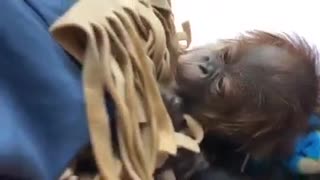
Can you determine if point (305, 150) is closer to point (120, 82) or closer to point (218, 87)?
point (218, 87)

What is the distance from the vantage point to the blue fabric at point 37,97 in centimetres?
42

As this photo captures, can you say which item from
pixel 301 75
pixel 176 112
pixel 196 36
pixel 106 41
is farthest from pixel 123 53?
pixel 196 36

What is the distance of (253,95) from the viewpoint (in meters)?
0.71

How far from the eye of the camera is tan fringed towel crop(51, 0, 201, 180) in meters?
0.46

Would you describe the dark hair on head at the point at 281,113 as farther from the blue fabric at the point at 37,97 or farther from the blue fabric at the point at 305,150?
the blue fabric at the point at 37,97

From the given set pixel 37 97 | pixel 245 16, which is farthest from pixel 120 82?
pixel 245 16

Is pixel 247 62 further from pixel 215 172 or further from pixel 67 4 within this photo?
pixel 67 4

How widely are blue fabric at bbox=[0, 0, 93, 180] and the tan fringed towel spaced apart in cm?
1

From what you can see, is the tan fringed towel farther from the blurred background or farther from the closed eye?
the blurred background

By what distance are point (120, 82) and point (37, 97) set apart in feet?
0.22

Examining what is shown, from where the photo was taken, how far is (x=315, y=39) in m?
1.11

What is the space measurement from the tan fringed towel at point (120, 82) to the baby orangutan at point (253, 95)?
6.3 inches

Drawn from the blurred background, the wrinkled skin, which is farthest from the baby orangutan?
the blurred background

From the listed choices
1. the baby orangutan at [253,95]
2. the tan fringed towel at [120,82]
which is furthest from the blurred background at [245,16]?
the tan fringed towel at [120,82]
